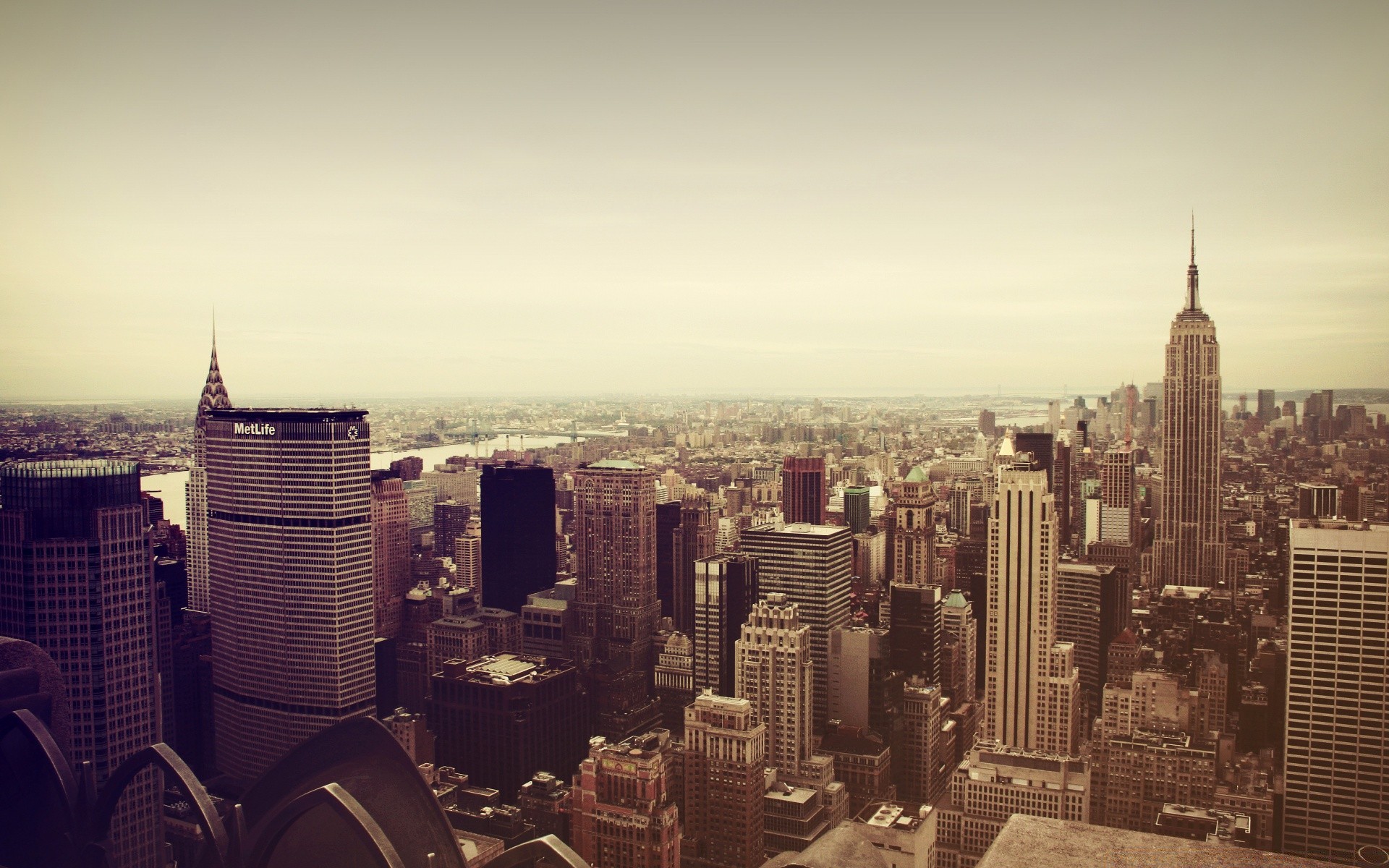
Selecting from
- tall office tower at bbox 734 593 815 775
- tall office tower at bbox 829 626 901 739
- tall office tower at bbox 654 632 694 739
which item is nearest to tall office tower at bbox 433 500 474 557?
tall office tower at bbox 654 632 694 739

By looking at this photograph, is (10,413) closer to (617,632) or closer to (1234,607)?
(617,632)

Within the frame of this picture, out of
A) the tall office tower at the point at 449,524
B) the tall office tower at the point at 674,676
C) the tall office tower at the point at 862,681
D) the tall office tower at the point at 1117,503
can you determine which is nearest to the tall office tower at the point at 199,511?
the tall office tower at the point at 449,524

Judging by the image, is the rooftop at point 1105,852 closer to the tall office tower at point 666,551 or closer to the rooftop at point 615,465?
the tall office tower at point 666,551

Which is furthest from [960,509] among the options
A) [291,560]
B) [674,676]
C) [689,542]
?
[291,560]

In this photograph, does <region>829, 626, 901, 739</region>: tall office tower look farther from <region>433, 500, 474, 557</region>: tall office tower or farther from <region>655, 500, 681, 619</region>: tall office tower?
<region>433, 500, 474, 557</region>: tall office tower

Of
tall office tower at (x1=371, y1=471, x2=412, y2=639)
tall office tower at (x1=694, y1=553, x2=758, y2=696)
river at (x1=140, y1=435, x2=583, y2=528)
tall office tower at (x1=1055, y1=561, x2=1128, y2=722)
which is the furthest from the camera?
tall office tower at (x1=694, y1=553, x2=758, y2=696)
